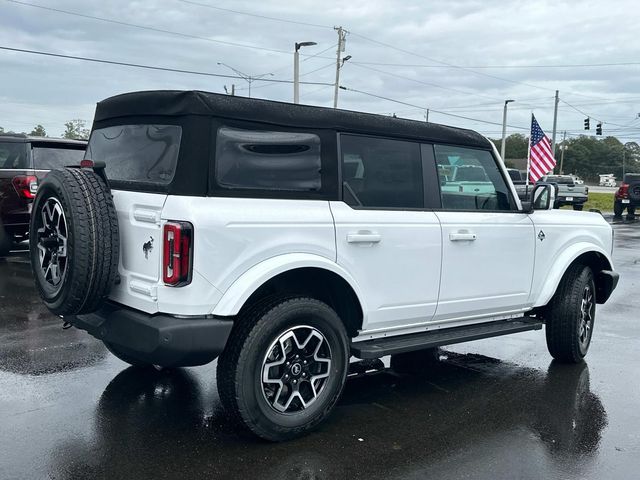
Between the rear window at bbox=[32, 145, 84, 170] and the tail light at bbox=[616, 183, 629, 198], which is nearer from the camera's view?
the rear window at bbox=[32, 145, 84, 170]

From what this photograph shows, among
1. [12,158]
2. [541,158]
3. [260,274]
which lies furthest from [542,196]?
[541,158]

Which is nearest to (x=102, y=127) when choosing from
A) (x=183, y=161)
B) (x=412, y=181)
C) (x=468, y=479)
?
(x=183, y=161)

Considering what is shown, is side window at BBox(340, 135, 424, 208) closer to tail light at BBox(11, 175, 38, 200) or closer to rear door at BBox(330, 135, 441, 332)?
rear door at BBox(330, 135, 441, 332)

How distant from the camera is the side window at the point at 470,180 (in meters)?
4.92

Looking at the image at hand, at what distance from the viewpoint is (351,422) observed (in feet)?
14.1

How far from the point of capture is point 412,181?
4703 millimetres

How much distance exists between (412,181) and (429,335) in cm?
111

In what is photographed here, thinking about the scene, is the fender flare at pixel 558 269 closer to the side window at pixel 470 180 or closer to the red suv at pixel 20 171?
the side window at pixel 470 180

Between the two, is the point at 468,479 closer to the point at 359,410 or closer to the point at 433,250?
the point at 359,410

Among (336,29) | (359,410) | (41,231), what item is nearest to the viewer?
(41,231)

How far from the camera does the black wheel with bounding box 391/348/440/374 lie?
5555 millimetres

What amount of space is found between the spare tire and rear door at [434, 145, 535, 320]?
2274 mm

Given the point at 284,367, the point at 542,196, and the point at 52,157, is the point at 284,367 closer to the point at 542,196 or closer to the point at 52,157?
the point at 542,196

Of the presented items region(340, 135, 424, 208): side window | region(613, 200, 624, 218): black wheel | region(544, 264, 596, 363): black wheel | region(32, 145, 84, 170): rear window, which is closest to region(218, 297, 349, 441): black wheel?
region(340, 135, 424, 208): side window
